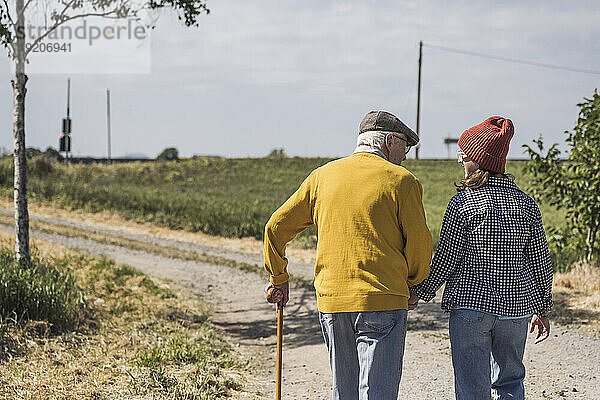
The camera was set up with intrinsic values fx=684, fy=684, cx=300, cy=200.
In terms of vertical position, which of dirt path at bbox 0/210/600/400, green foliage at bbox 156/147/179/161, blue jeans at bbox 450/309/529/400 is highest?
blue jeans at bbox 450/309/529/400

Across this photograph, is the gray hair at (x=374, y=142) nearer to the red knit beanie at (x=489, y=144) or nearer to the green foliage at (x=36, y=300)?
the red knit beanie at (x=489, y=144)

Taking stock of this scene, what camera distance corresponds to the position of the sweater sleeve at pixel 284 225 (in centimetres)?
352

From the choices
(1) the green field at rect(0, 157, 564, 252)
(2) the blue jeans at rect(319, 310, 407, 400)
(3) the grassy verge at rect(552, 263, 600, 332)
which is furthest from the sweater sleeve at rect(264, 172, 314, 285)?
(1) the green field at rect(0, 157, 564, 252)

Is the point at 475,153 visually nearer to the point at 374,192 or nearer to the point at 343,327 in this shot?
the point at 374,192

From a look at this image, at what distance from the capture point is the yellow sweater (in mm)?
3268

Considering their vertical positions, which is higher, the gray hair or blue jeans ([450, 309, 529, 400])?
the gray hair

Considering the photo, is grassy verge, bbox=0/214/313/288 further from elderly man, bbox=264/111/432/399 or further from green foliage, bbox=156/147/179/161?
green foliage, bbox=156/147/179/161

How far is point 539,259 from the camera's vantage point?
3467 mm

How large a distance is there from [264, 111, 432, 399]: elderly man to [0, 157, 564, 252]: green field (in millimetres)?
8768

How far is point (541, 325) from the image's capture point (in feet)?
12.0

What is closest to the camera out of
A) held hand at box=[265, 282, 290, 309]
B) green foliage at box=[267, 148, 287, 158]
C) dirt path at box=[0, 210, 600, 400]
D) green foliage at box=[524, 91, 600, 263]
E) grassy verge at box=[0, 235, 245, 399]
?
held hand at box=[265, 282, 290, 309]

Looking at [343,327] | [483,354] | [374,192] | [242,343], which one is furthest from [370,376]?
[242,343]

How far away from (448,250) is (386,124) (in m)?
0.71

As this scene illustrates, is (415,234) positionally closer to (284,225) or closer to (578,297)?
(284,225)
